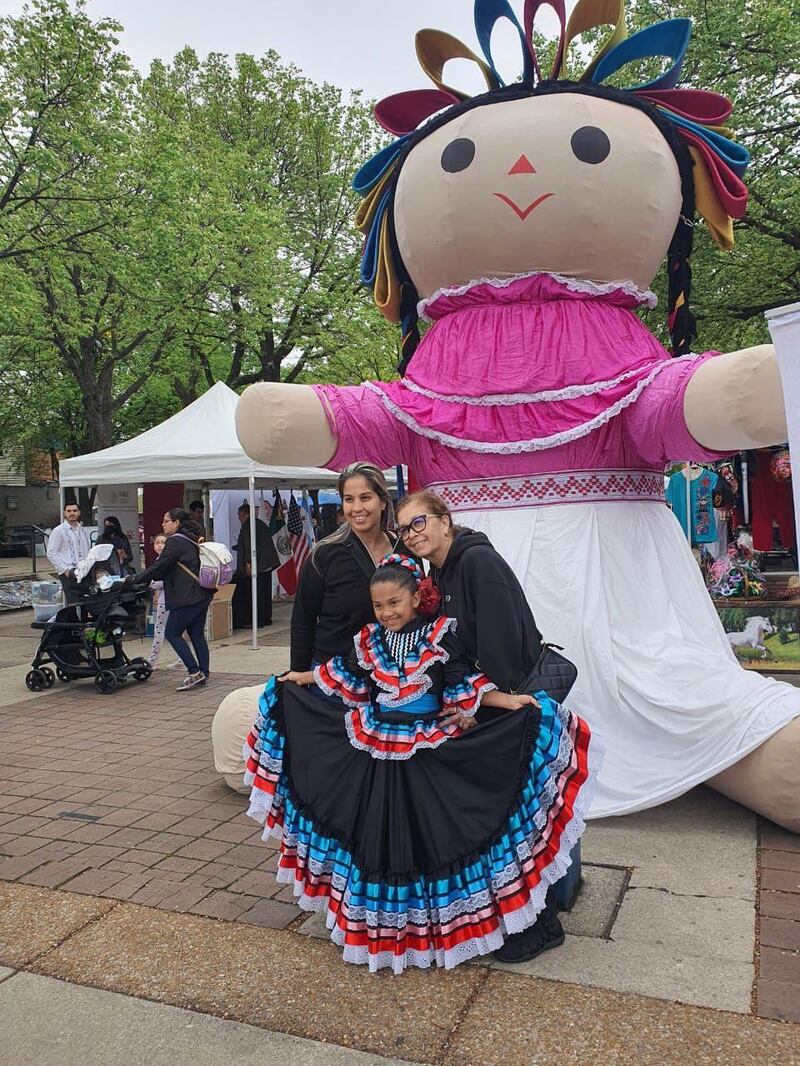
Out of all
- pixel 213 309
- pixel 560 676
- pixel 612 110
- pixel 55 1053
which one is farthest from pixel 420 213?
pixel 213 309

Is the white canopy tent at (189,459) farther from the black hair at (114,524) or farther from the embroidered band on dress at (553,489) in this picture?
the embroidered band on dress at (553,489)

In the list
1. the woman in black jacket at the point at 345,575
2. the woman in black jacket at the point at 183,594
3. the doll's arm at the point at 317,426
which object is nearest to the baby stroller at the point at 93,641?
the woman in black jacket at the point at 183,594

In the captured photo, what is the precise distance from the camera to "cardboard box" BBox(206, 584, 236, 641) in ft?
35.6

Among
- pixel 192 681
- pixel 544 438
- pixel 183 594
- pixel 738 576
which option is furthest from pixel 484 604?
pixel 738 576

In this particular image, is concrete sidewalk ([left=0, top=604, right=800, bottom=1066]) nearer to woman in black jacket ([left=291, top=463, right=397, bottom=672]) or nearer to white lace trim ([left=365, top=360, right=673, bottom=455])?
woman in black jacket ([left=291, top=463, right=397, bottom=672])

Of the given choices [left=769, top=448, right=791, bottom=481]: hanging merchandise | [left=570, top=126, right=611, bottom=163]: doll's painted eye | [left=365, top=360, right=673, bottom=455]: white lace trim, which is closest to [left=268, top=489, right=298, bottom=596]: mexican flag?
[left=769, top=448, right=791, bottom=481]: hanging merchandise

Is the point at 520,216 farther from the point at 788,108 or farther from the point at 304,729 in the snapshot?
the point at 788,108

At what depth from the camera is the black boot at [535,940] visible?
2.87 meters

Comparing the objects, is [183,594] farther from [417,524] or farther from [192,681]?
[417,524]

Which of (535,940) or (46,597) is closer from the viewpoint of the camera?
(535,940)

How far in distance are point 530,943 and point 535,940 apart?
0.08 ft

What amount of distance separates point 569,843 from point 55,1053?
1608mm

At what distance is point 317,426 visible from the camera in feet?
14.3

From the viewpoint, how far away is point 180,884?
361cm
